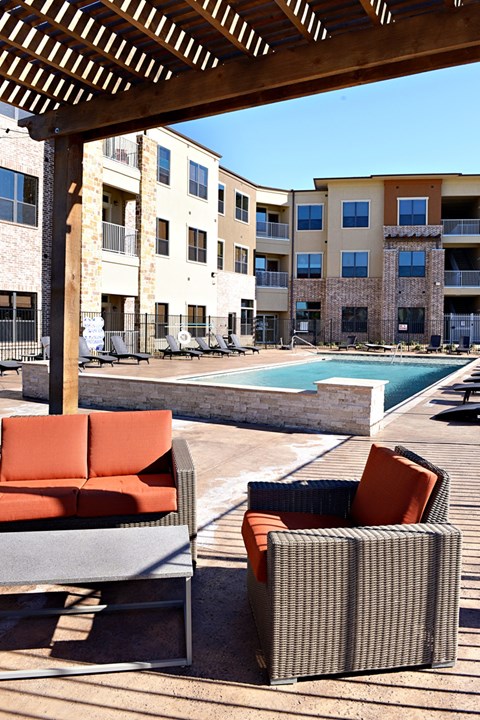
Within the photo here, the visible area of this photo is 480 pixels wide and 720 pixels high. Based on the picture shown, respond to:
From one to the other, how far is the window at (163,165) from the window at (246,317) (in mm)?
10366

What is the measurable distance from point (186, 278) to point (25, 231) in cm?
980

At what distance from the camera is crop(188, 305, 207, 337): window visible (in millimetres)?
29766

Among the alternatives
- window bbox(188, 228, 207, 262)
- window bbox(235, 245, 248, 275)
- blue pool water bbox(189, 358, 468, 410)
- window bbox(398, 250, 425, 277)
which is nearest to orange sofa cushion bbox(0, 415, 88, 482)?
blue pool water bbox(189, 358, 468, 410)

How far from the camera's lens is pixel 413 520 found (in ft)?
10.4

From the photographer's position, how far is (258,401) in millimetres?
9883

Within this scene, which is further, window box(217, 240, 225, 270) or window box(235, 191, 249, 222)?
window box(235, 191, 249, 222)

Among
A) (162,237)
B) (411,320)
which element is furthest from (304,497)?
(411,320)

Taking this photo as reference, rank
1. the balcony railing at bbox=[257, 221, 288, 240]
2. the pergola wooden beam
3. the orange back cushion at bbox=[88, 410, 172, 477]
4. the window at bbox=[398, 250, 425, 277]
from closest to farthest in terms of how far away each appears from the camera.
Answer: the pergola wooden beam → the orange back cushion at bbox=[88, 410, 172, 477] → the window at bbox=[398, 250, 425, 277] → the balcony railing at bbox=[257, 221, 288, 240]

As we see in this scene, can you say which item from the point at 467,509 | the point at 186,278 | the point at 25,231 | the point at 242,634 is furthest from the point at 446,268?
the point at 242,634

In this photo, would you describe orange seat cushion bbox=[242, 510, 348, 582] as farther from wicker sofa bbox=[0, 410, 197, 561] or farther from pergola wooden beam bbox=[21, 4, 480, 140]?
pergola wooden beam bbox=[21, 4, 480, 140]

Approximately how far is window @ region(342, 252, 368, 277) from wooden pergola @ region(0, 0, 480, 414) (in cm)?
3280

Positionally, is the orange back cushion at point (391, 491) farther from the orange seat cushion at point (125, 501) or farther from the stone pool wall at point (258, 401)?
the stone pool wall at point (258, 401)

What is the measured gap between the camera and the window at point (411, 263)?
117 ft

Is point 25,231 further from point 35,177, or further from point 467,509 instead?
point 467,509
